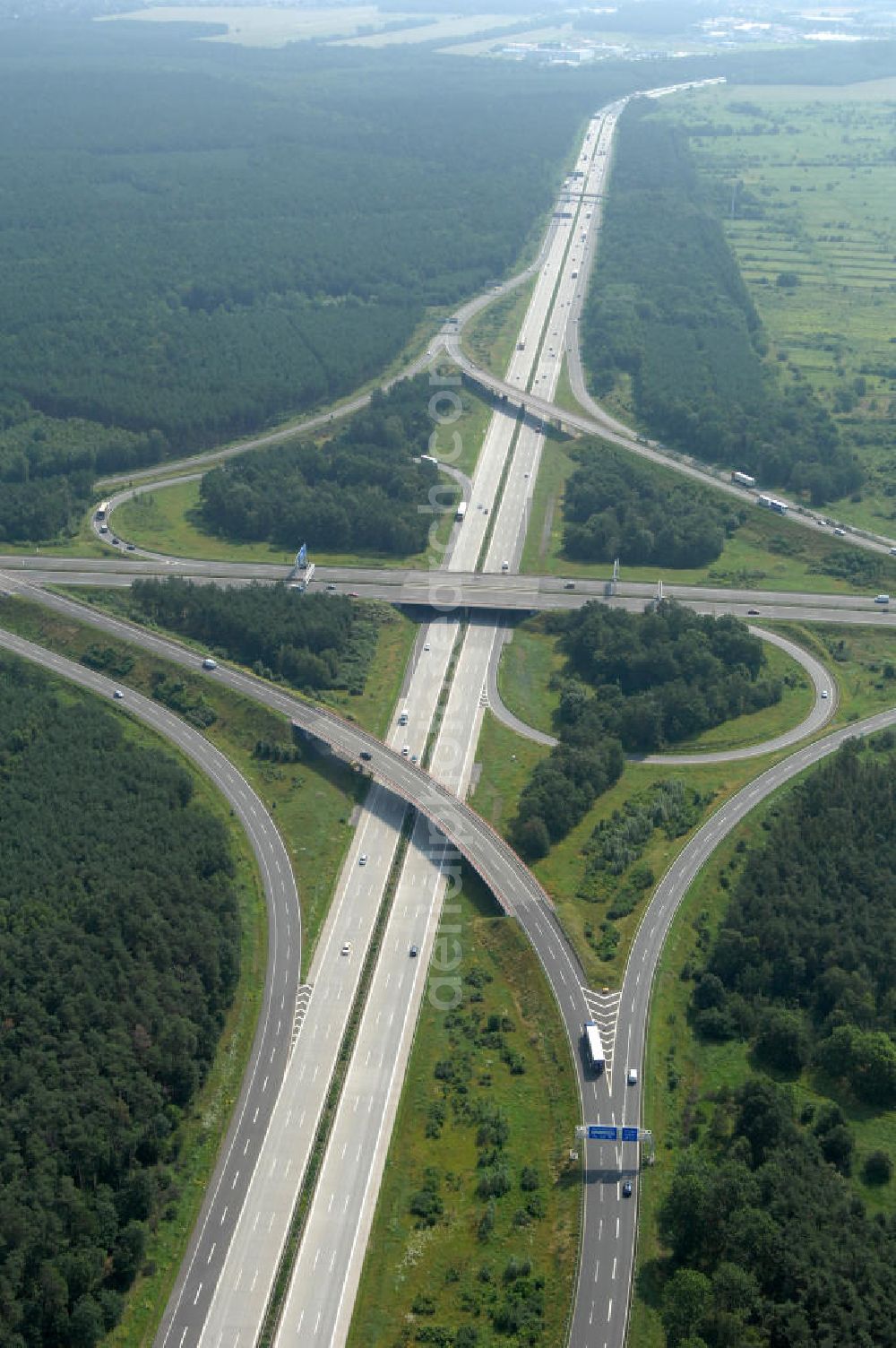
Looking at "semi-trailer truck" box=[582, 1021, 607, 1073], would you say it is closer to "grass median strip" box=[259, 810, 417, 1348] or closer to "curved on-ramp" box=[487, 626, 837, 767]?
"grass median strip" box=[259, 810, 417, 1348]

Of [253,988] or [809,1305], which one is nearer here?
[809,1305]

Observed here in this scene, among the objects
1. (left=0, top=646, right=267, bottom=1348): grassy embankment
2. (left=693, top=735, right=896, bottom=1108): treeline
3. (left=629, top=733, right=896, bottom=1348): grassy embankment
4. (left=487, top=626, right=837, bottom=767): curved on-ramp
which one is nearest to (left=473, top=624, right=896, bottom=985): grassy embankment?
(left=487, top=626, right=837, bottom=767): curved on-ramp

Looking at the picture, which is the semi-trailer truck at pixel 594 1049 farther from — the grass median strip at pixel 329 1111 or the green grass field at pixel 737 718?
the green grass field at pixel 737 718

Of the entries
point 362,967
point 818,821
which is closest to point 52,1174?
point 362,967

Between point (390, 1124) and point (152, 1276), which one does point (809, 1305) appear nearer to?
point (390, 1124)

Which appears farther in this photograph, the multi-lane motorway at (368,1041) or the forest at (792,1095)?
the multi-lane motorway at (368,1041)

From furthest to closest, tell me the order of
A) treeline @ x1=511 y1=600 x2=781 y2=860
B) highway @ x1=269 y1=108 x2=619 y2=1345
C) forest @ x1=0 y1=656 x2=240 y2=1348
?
1. treeline @ x1=511 y1=600 x2=781 y2=860
2. highway @ x1=269 y1=108 x2=619 y2=1345
3. forest @ x1=0 y1=656 x2=240 y2=1348

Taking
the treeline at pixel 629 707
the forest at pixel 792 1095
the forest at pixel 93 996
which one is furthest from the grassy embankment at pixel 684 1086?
the forest at pixel 93 996
